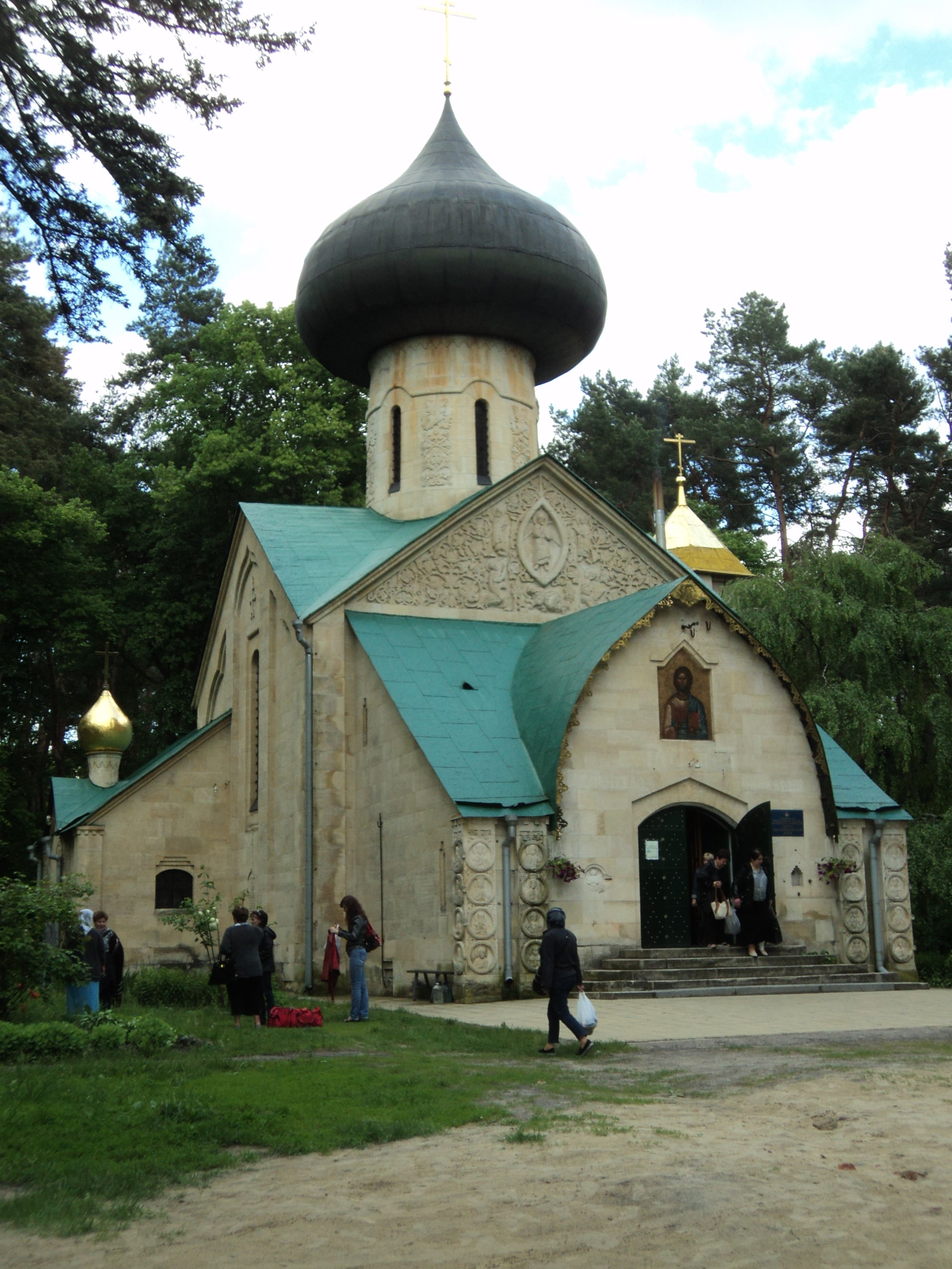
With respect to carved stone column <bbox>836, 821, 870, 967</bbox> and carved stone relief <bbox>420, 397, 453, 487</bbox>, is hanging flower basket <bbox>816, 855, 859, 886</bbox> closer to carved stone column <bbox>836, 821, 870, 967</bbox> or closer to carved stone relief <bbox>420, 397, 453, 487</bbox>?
carved stone column <bbox>836, 821, 870, 967</bbox>

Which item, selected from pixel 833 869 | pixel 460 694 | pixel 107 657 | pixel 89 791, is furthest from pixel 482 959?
pixel 107 657

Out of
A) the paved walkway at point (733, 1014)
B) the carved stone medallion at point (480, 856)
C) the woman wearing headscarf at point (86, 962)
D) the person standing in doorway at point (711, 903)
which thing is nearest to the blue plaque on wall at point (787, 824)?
the person standing in doorway at point (711, 903)

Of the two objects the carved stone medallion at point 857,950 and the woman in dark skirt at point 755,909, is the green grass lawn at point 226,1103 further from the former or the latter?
the carved stone medallion at point 857,950

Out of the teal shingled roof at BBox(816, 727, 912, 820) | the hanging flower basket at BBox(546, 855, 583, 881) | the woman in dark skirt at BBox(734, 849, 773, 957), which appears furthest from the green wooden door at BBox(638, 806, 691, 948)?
the teal shingled roof at BBox(816, 727, 912, 820)

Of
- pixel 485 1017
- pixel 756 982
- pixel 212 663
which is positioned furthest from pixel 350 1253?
pixel 212 663

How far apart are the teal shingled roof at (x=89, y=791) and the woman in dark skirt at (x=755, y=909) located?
34.7 ft

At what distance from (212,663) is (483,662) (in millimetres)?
9344

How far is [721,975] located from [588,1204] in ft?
34.3

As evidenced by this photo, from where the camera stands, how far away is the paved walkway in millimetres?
11141

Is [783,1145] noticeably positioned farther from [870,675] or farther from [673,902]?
[870,675]

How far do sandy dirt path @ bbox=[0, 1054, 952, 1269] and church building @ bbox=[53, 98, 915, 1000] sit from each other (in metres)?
8.44

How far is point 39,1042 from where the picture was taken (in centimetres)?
919

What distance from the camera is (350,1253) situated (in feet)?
15.7

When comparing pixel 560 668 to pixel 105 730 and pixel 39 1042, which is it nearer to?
pixel 39 1042
